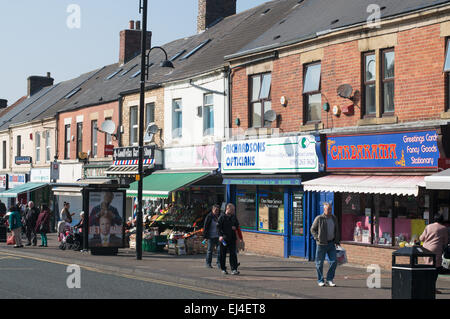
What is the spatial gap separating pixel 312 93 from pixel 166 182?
7142 millimetres

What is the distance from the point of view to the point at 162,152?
28.5 meters

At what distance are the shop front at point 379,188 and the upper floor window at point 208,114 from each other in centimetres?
602

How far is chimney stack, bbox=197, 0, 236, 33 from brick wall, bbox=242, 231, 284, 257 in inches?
577

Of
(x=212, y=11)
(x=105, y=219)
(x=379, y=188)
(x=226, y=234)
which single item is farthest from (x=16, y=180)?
(x=379, y=188)

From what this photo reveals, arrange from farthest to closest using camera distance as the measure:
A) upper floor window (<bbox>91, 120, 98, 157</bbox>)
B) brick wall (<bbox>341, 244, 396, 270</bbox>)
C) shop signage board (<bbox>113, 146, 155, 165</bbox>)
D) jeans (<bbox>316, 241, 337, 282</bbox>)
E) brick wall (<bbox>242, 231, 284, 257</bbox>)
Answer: upper floor window (<bbox>91, 120, 98, 157</bbox>) → shop signage board (<bbox>113, 146, 155, 165</bbox>) → brick wall (<bbox>242, 231, 284, 257</bbox>) → brick wall (<bbox>341, 244, 396, 270</bbox>) → jeans (<bbox>316, 241, 337, 282</bbox>)

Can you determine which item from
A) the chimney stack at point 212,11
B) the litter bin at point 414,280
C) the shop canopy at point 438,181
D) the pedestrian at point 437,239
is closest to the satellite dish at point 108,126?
the chimney stack at point 212,11

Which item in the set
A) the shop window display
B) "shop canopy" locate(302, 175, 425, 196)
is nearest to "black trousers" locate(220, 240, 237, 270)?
"shop canopy" locate(302, 175, 425, 196)

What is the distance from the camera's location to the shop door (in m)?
21.1

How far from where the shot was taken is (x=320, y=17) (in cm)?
2242

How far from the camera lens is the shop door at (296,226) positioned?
21109 mm

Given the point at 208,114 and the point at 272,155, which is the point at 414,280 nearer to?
the point at 272,155

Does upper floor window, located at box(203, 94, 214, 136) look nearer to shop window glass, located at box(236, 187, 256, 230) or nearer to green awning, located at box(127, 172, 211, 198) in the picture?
green awning, located at box(127, 172, 211, 198)

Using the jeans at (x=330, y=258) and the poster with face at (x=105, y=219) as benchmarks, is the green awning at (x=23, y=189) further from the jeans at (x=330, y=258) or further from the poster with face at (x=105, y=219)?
the jeans at (x=330, y=258)
